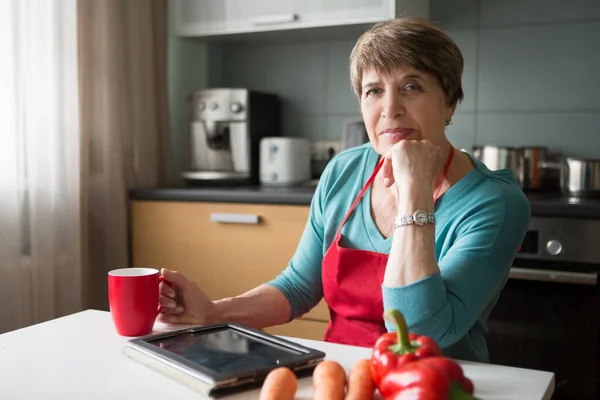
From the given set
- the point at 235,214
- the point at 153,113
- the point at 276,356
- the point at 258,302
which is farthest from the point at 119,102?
the point at 276,356

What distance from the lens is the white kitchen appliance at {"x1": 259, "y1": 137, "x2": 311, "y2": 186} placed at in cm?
262

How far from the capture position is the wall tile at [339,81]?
9.17 ft

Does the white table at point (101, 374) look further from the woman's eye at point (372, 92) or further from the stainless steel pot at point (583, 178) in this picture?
the stainless steel pot at point (583, 178)

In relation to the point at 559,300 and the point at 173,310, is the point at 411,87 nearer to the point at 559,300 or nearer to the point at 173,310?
the point at 173,310

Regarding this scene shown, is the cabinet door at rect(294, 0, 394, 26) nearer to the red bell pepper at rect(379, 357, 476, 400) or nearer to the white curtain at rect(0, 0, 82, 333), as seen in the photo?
the white curtain at rect(0, 0, 82, 333)

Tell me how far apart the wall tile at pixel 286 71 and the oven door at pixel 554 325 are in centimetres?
120

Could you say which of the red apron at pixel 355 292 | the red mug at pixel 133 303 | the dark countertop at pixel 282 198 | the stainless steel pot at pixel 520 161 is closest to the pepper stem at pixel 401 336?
the red mug at pixel 133 303

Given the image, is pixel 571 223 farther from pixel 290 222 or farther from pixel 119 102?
pixel 119 102

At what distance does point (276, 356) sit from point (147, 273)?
0.31 meters

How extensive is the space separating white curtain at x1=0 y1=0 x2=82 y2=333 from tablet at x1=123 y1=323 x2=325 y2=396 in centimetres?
127

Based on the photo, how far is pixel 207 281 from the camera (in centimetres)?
241

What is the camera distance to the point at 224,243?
2.37m

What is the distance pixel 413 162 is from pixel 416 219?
133 millimetres

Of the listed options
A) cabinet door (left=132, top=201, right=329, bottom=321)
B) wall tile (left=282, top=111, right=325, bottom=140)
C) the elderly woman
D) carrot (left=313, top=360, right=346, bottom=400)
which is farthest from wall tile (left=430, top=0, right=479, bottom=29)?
carrot (left=313, top=360, right=346, bottom=400)
